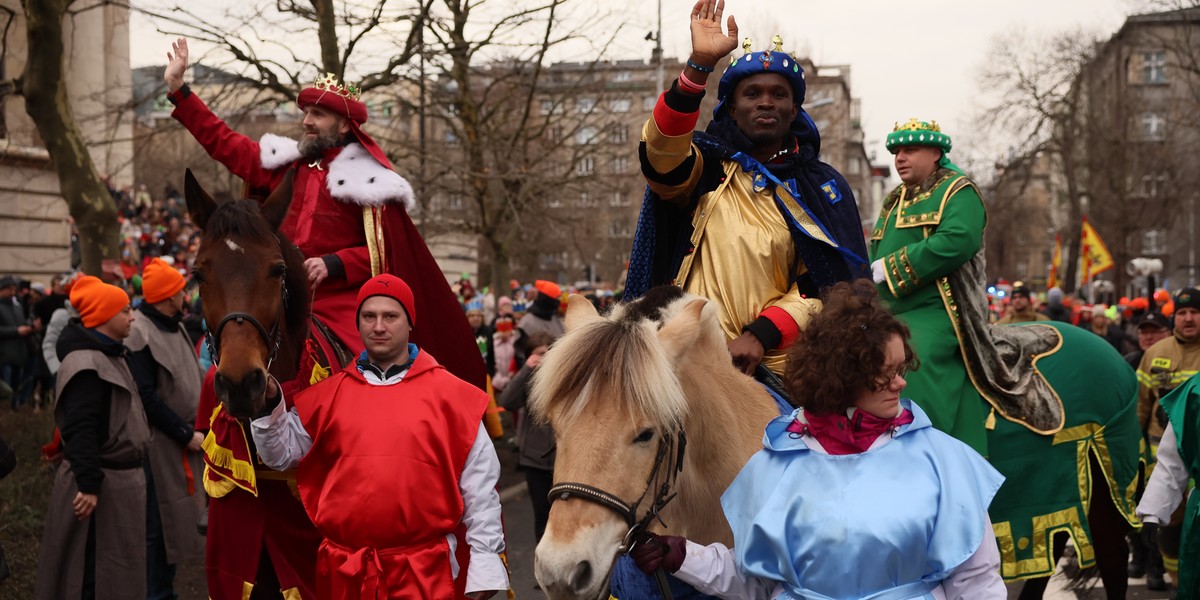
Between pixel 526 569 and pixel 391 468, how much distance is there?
5379 millimetres

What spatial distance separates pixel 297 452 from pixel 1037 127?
43941 mm

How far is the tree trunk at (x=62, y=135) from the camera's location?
360 inches

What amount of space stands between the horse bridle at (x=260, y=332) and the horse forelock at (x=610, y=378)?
123 centimetres

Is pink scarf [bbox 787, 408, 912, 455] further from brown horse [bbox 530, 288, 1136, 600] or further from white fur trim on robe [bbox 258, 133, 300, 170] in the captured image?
white fur trim on robe [bbox 258, 133, 300, 170]

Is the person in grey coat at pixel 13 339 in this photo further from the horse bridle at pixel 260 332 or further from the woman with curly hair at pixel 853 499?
the woman with curly hair at pixel 853 499

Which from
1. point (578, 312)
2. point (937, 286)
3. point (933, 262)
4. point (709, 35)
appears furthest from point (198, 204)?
point (937, 286)

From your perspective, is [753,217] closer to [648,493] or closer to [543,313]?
[648,493]

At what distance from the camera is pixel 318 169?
506 centimetres

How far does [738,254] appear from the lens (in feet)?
13.5

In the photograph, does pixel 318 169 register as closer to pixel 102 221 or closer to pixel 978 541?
pixel 978 541

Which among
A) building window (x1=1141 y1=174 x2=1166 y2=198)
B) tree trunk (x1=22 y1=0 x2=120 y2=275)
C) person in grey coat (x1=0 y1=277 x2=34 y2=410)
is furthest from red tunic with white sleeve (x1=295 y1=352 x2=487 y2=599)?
building window (x1=1141 y1=174 x2=1166 y2=198)

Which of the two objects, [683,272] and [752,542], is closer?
[752,542]

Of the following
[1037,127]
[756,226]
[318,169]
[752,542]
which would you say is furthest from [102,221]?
[1037,127]

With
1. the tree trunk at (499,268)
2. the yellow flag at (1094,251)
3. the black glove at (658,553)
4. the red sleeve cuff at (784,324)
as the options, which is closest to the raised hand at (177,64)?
the red sleeve cuff at (784,324)
